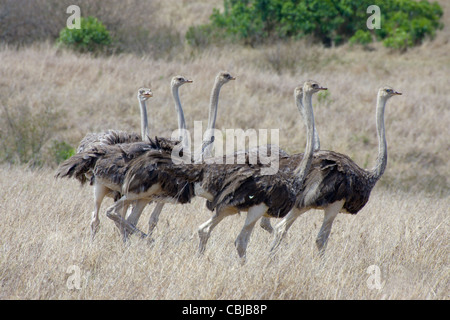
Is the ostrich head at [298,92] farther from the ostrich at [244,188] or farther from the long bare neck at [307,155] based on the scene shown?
the ostrich at [244,188]

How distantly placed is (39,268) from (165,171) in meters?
1.40

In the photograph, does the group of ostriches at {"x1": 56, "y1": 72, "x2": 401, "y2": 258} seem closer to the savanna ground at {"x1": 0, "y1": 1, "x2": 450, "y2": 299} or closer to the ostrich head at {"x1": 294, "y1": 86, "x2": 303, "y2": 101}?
the savanna ground at {"x1": 0, "y1": 1, "x2": 450, "y2": 299}

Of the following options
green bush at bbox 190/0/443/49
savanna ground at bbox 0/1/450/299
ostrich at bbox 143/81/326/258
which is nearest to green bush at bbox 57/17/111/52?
savanna ground at bbox 0/1/450/299

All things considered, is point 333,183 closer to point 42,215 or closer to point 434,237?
point 434,237

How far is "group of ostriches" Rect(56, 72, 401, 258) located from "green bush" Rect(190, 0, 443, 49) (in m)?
14.8

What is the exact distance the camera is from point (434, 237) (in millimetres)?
6699

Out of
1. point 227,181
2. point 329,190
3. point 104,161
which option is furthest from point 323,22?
point 227,181

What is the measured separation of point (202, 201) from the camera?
855cm

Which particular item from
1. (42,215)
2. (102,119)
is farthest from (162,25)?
(42,215)

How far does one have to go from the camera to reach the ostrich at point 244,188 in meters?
5.46

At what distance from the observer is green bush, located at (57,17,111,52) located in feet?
57.3

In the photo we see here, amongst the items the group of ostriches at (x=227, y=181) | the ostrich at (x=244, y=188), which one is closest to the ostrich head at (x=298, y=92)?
the group of ostriches at (x=227, y=181)

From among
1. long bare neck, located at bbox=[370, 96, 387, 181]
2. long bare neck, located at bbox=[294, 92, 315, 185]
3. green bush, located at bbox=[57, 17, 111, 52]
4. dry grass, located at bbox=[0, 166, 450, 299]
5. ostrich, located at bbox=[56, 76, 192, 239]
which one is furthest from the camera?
green bush, located at bbox=[57, 17, 111, 52]

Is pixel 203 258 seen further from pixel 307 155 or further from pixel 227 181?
pixel 307 155
